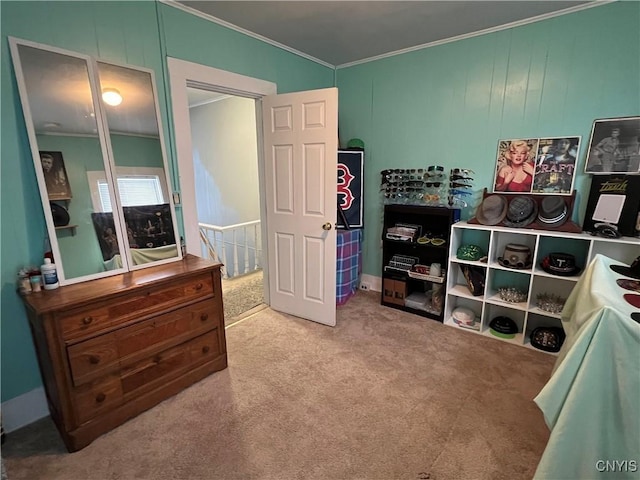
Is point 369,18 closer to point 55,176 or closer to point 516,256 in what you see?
point 516,256

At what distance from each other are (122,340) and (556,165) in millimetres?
3211

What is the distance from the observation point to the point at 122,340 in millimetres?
1723

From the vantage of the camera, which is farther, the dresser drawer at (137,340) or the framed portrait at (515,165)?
the framed portrait at (515,165)

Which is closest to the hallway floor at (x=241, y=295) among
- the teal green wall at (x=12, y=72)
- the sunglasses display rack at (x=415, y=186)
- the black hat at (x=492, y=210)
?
the teal green wall at (x=12, y=72)

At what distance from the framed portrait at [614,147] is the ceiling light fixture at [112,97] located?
10.6 ft

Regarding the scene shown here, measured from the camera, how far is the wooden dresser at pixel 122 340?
154cm

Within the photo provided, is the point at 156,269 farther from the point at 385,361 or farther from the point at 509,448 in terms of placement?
the point at 509,448

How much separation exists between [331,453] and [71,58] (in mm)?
2537

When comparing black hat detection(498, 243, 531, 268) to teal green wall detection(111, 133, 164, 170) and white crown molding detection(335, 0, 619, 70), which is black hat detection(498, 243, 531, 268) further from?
teal green wall detection(111, 133, 164, 170)

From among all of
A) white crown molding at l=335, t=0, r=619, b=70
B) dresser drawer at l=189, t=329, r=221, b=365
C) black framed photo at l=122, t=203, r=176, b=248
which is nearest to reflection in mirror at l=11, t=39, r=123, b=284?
black framed photo at l=122, t=203, r=176, b=248

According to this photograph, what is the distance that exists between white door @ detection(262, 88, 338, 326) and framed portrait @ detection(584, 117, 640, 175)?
188 cm

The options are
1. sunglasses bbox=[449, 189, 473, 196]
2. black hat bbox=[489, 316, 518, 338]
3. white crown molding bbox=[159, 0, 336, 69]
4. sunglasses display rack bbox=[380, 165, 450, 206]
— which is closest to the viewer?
white crown molding bbox=[159, 0, 336, 69]

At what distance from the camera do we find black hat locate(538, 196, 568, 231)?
7.80ft

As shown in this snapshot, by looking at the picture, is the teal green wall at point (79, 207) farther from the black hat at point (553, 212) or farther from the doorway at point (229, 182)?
the black hat at point (553, 212)
